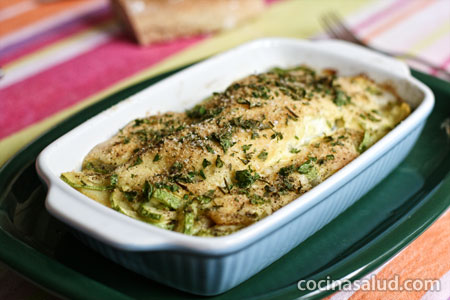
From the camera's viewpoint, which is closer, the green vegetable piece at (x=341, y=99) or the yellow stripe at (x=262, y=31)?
the green vegetable piece at (x=341, y=99)

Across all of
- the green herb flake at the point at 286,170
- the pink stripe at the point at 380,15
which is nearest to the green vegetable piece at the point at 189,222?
the green herb flake at the point at 286,170

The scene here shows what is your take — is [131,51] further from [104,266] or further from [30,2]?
[104,266]

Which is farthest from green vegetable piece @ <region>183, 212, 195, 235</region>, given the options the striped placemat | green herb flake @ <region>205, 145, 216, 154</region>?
the striped placemat

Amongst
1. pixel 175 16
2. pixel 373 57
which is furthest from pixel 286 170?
pixel 175 16

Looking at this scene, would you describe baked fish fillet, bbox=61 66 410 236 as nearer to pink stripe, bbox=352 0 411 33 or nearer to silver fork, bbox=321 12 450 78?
silver fork, bbox=321 12 450 78

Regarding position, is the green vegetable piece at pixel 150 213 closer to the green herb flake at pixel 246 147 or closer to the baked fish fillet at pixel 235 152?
the baked fish fillet at pixel 235 152

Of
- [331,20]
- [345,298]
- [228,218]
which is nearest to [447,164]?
[345,298]
